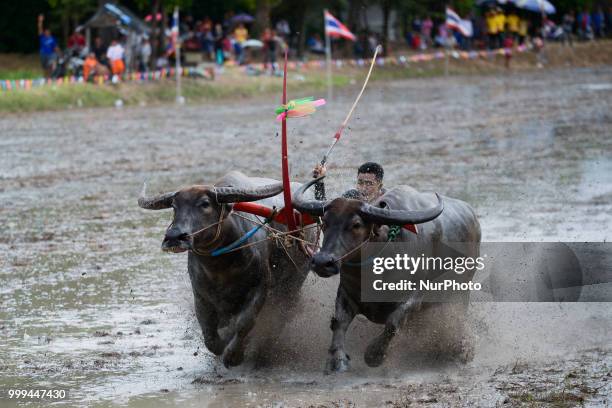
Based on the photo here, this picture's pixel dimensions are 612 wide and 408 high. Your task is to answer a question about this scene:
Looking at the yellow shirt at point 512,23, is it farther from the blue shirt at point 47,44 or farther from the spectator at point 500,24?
the blue shirt at point 47,44

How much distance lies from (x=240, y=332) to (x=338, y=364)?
3.00ft

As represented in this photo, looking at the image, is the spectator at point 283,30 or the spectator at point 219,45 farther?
the spectator at point 283,30

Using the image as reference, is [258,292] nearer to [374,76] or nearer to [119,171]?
[119,171]

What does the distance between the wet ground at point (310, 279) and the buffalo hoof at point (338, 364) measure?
95 millimetres

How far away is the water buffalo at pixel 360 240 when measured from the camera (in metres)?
8.98

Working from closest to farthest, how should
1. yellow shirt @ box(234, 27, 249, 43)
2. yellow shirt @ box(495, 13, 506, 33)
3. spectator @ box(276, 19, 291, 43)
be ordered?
yellow shirt @ box(234, 27, 249, 43)
spectator @ box(276, 19, 291, 43)
yellow shirt @ box(495, 13, 506, 33)

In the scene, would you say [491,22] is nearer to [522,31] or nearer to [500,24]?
[500,24]

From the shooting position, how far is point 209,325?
32.3 feet

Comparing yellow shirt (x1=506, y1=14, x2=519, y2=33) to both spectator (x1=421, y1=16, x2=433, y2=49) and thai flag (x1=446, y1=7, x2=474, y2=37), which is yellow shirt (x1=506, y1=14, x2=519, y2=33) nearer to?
spectator (x1=421, y1=16, x2=433, y2=49)

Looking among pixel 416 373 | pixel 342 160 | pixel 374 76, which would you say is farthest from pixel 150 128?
pixel 416 373

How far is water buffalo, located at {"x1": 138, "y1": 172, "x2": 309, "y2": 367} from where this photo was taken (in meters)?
9.28

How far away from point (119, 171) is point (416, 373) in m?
12.9

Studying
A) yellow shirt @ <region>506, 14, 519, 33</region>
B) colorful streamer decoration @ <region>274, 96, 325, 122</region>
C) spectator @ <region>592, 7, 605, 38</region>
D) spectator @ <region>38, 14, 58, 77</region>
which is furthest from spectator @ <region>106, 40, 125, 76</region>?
spectator @ <region>592, 7, 605, 38</region>

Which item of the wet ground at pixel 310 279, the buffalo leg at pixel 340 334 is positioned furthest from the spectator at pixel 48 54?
the buffalo leg at pixel 340 334
